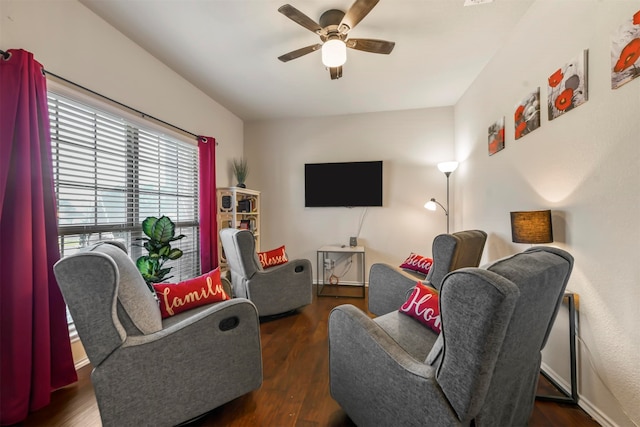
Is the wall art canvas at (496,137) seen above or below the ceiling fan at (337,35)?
below

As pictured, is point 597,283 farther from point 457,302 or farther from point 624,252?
point 457,302

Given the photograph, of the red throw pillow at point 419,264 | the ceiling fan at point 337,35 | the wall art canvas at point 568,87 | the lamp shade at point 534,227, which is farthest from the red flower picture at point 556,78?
the red throw pillow at point 419,264

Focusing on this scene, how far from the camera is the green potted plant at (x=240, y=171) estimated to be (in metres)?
3.63

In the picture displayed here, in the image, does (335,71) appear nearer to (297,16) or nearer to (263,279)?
(297,16)

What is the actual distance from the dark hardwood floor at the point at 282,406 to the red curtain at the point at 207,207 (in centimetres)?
137

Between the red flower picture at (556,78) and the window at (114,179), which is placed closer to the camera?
the red flower picture at (556,78)

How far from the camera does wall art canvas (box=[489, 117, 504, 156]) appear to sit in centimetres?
229

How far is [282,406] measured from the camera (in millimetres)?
1424

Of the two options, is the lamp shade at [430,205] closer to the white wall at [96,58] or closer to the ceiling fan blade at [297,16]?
the ceiling fan blade at [297,16]

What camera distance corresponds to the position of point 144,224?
212 centimetres

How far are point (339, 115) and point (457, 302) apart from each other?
3.53 meters

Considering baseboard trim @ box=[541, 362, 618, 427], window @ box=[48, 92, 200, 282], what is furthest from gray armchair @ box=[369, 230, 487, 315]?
window @ box=[48, 92, 200, 282]

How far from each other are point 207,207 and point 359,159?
2239 millimetres

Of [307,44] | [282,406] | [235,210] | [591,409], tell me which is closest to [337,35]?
[307,44]
